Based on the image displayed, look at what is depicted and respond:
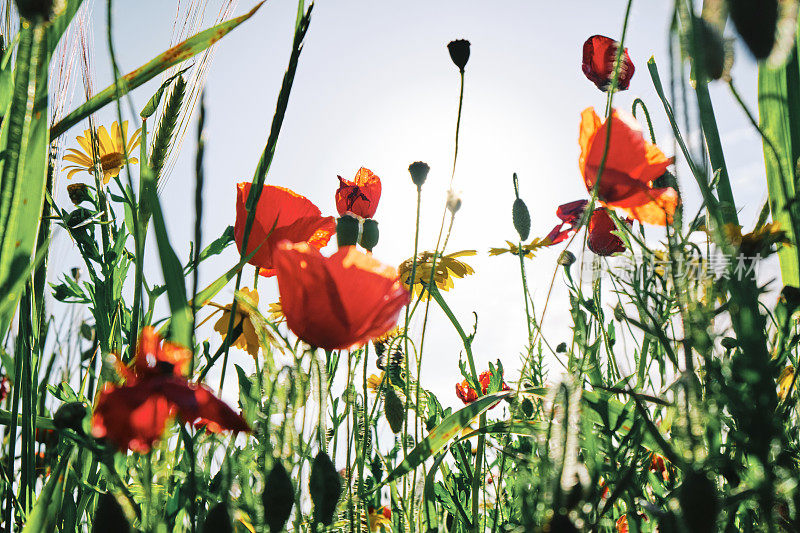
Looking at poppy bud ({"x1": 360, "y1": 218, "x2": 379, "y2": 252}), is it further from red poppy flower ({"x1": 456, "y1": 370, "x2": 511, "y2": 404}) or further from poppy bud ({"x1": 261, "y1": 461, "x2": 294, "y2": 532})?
red poppy flower ({"x1": 456, "y1": 370, "x2": 511, "y2": 404})

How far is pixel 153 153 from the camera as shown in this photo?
0.68 m

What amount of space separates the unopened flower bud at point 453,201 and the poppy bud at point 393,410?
0.80ft

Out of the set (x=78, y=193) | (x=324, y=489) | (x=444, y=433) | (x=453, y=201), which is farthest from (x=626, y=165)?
(x=78, y=193)

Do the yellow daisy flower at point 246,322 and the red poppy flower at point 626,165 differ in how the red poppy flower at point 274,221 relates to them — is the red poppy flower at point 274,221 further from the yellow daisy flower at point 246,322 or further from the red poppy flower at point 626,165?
the red poppy flower at point 626,165

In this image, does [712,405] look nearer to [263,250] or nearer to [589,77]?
[263,250]

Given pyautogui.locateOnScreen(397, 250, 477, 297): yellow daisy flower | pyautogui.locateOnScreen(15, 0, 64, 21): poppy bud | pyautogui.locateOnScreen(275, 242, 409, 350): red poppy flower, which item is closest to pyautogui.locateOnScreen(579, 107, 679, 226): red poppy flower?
pyautogui.locateOnScreen(275, 242, 409, 350): red poppy flower

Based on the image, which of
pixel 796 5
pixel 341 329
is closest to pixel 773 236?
pixel 796 5

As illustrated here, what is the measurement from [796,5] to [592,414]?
0.36 metres

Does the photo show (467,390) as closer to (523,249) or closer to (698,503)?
(523,249)

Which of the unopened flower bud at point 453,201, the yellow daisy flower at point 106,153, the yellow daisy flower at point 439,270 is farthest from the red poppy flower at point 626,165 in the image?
the yellow daisy flower at point 106,153

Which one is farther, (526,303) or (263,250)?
(526,303)

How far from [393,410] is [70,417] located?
471mm

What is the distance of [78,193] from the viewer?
102 cm

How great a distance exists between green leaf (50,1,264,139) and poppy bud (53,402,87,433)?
11.2 inches
